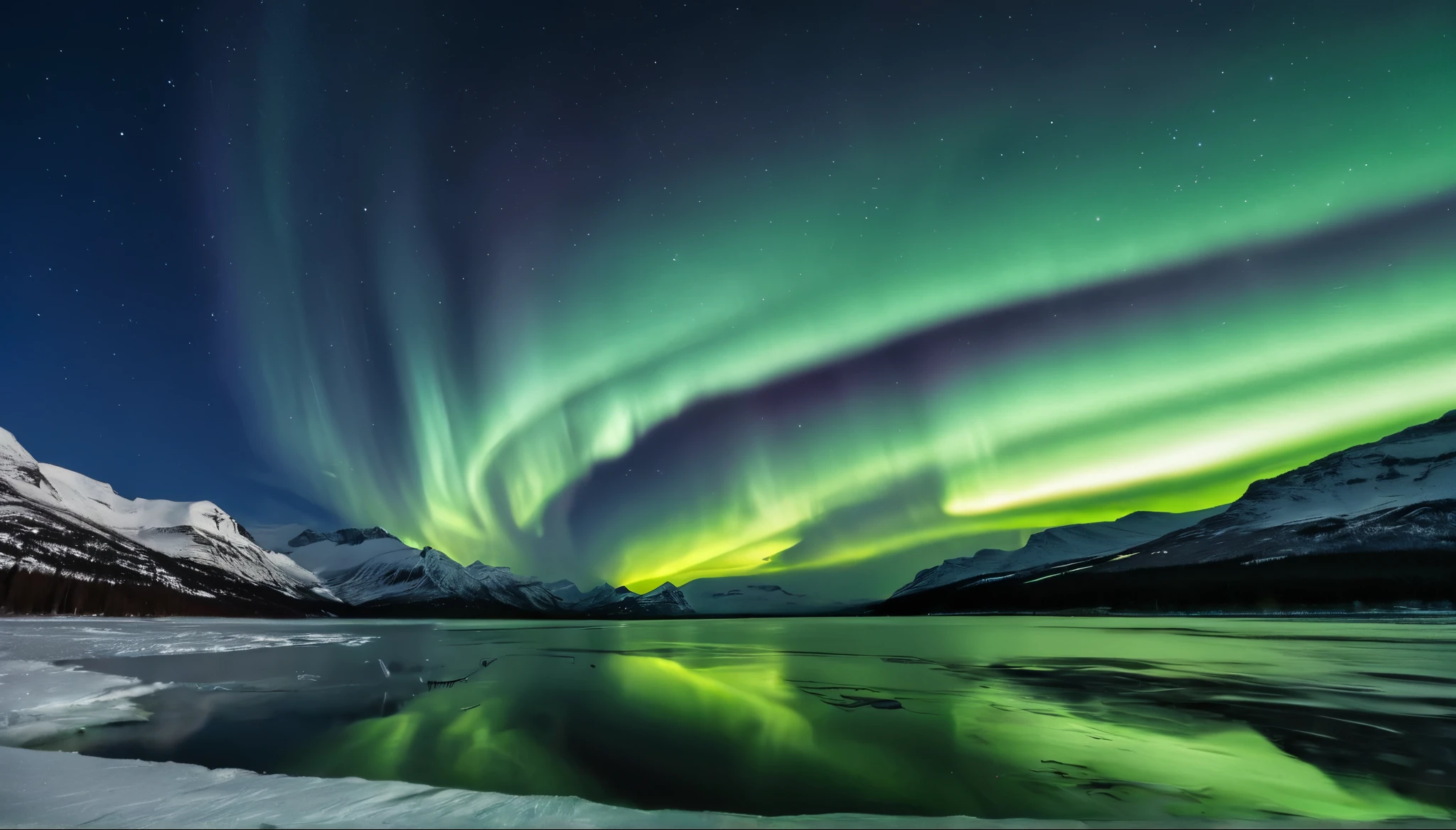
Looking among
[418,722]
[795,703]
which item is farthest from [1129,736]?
[418,722]

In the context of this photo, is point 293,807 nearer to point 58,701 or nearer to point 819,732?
point 819,732

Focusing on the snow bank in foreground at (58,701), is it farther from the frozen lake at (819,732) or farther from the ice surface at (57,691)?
the frozen lake at (819,732)

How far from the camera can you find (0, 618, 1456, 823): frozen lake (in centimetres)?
1154

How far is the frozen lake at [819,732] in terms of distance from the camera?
11539 millimetres

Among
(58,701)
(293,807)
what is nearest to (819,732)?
(293,807)

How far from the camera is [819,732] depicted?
56.9ft

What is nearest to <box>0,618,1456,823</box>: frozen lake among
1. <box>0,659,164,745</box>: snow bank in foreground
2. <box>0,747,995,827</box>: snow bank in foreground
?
<box>0,659,164,745</box>: snow bank in foreground

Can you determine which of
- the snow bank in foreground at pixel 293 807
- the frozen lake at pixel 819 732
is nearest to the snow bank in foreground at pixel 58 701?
the frozen lake at pixel 819 732

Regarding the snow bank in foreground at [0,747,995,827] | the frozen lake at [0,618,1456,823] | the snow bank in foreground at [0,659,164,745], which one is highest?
the snow bank in foreground at [0,659,164,745]

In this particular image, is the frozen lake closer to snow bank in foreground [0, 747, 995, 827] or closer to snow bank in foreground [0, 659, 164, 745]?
snow bank in foreground [0, 659, 164, 745]

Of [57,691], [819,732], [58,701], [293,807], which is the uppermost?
[57,691]

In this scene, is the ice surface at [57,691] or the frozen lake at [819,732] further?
the ice surface at [57,691]

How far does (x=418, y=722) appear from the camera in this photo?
18359mm

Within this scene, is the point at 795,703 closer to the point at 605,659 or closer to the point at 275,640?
the point at 605,659
